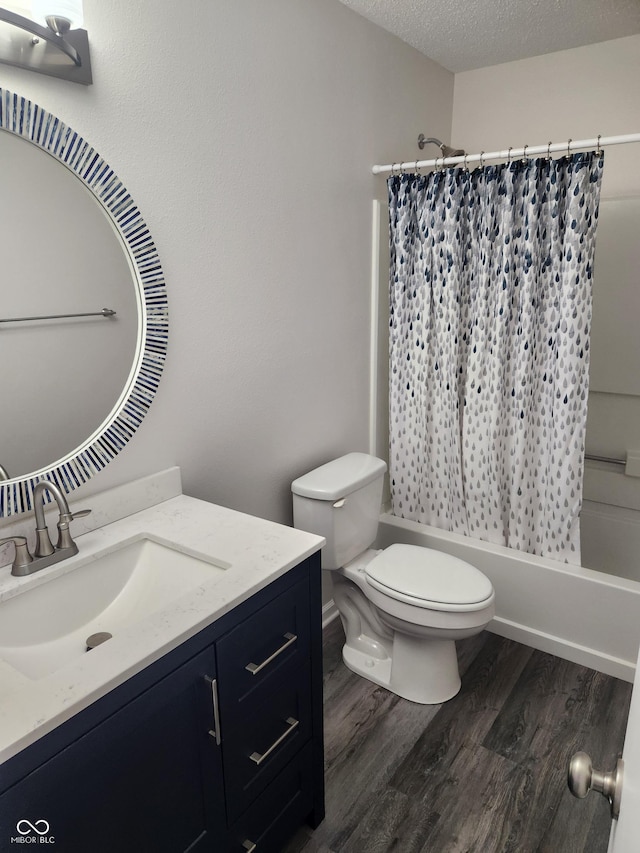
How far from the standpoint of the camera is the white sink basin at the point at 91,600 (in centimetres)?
125

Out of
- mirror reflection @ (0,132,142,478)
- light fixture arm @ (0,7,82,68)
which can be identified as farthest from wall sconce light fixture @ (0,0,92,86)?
mirror reflection @ (0,132,142,478)

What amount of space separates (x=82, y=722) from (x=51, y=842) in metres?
0.19

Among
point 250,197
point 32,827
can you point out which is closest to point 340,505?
point 250,197

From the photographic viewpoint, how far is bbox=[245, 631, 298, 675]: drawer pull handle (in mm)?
1292

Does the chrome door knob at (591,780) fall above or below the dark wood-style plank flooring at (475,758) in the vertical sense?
above

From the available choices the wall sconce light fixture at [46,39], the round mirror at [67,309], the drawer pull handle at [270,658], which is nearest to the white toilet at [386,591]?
the drawer pull handle at [270,658]

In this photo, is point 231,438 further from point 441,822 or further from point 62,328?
point 441,822

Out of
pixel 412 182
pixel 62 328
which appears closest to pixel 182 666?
pixel 62 328

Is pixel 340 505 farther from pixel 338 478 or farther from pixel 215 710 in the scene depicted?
pixel 215 710

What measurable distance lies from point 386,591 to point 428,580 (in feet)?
0.50

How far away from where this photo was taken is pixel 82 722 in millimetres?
941

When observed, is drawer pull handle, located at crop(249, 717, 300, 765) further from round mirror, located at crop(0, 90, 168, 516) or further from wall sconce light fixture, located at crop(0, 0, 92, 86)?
wall sconce light fixture, located at crop(0, 0, 92, 86)

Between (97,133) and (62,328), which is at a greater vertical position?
(97,133)

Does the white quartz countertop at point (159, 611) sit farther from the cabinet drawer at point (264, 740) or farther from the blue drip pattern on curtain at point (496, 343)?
the blue drip pattern on curtain at point (496, 343)
